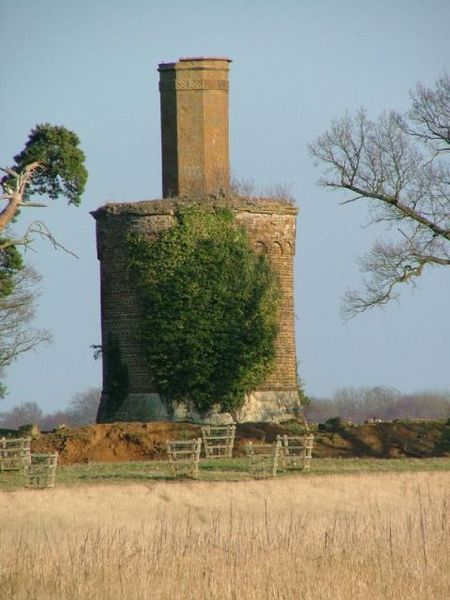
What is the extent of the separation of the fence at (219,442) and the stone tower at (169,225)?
22.6 feet

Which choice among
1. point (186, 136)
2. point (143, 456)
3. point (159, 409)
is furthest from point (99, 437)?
point (186, 136)

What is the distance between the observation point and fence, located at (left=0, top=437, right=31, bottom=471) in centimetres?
3881

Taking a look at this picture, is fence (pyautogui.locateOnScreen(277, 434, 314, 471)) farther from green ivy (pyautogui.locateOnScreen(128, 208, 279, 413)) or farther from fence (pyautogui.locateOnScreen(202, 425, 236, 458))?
green ivy (pyautogui.locateOnScreen(128, 208, 279, 413))

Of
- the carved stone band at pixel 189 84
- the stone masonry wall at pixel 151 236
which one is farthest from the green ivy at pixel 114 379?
the carved stone band at pixel 189 84

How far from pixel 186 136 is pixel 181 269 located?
613cm

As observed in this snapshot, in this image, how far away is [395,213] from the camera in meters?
46.9

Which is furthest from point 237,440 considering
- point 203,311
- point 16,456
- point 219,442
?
point 203,311

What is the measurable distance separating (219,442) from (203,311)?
25.2ft

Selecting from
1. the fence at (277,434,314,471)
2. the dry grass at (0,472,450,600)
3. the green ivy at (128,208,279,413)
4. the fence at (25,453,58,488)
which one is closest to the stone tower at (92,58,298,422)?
→ the green ivy at (128,208,279,413)

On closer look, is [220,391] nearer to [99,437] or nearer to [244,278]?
[244,278]

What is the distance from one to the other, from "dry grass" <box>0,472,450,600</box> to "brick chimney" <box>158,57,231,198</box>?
68.7 feet

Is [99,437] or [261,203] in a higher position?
[261,203]

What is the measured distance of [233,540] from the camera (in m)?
27.0

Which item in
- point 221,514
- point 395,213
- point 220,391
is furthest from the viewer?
point 220,391
